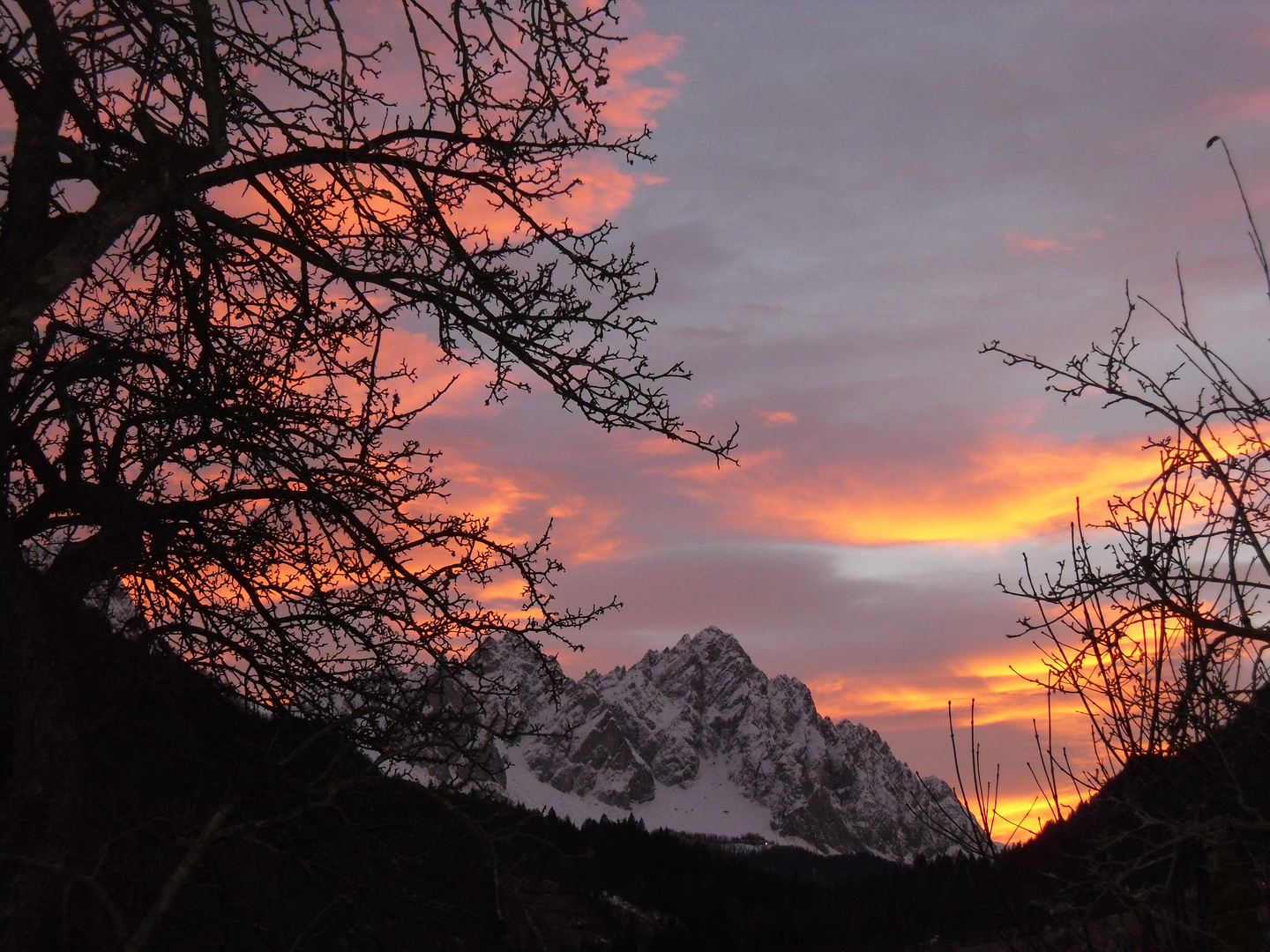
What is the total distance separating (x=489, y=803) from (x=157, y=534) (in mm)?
2412

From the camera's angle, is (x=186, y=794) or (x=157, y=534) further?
(x=186, y=794)

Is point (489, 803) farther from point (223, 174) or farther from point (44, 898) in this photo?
point (223, 174)

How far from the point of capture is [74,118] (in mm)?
5387

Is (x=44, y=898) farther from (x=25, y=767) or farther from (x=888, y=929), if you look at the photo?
(x=888, y=929)

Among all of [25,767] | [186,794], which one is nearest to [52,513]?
[25,767]

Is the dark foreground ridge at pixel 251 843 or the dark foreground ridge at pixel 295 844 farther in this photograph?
the dark foreground ridge at pixel 251 843

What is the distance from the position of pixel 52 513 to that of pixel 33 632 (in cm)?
85

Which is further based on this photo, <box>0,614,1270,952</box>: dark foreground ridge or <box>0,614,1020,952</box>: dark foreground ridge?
<box>0,614,1020,952</box>: dark foreground ridge

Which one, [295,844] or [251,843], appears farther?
[295,844]

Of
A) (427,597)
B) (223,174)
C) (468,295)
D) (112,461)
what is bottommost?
(427,597)

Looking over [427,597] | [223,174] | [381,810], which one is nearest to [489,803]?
[381,810]

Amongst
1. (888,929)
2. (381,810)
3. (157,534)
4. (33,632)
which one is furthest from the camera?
(888,929)

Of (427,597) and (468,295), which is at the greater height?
(468,295)

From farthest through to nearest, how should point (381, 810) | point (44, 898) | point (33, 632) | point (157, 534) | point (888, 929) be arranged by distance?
point (888, 929)
point (381, 810)
point (157, 534)
point (33, 632)
point (44, 898)
